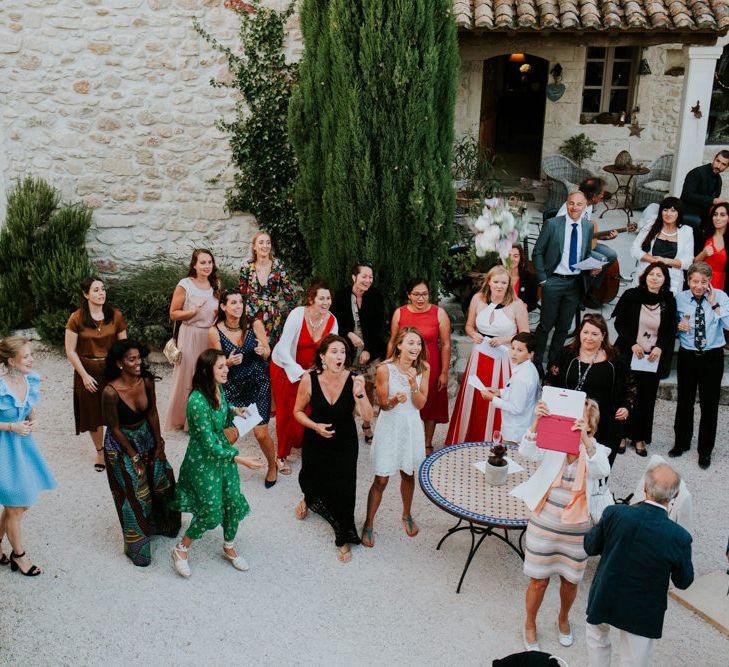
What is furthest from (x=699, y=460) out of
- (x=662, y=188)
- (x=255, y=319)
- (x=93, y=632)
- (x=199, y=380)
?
(x=662, y=188)

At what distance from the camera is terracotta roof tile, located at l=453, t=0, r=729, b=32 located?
8.50 meters

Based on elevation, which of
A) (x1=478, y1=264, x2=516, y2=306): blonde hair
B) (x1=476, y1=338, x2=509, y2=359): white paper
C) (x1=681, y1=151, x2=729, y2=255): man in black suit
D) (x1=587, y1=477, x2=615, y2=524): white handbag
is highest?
(x1=681, y1=151, x2=729, y2=255): man in black suit

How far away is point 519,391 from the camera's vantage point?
19.0ft

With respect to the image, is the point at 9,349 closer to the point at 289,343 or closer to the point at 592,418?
the point at 289,343

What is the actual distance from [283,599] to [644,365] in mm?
3649

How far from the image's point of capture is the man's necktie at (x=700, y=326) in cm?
653

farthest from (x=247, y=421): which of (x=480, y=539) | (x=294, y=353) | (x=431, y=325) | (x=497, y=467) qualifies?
(x=431, y=325)

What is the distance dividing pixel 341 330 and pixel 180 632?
2958mm

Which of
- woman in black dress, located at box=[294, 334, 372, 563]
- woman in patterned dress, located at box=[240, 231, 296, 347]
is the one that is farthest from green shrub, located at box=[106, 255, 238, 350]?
woman in black dress, located at box=[294, 334, 372, 563]

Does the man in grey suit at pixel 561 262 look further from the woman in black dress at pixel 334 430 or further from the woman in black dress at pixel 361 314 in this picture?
the woman in black dress at pixel 334 430

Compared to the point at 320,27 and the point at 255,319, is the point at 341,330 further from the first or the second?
the point at 320,27

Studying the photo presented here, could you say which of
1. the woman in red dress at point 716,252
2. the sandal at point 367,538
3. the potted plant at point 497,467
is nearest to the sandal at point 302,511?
the sandal at point 367,538

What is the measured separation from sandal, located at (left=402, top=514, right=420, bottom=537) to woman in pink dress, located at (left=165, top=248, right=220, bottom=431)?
7.88ft

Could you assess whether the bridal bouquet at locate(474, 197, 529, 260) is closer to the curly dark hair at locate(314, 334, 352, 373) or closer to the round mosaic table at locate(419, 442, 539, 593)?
the round mosaic table at locate(419, 442, 539, 593)
